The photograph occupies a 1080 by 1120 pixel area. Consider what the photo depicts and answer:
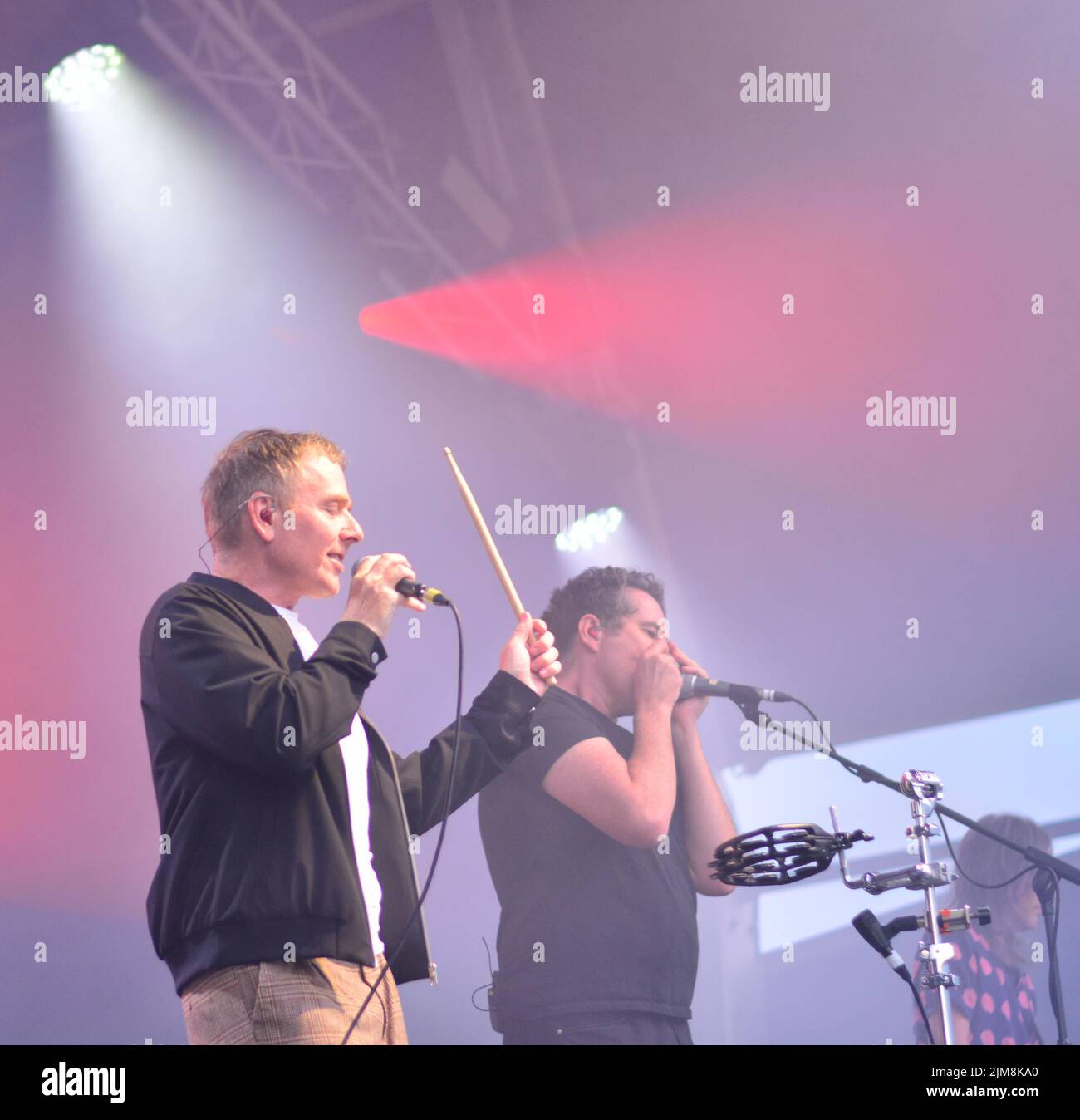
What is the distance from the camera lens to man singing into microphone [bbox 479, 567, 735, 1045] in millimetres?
2514

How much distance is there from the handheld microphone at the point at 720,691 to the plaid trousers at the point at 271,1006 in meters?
1.28

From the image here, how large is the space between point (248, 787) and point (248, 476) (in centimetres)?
60

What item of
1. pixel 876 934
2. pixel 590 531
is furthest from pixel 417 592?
pixel 590 531

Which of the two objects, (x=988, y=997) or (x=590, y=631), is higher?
(x=590, y=631)

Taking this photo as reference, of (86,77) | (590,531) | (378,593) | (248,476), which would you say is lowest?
(378,593)

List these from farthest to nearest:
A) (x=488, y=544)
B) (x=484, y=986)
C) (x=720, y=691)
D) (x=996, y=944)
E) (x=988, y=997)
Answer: (x=996, y=944) → (x=484, y=986) → (x=988, y=997) → (x=720, y=691) → (x=488, y=544)

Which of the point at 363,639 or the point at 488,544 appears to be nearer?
the point at 363,639

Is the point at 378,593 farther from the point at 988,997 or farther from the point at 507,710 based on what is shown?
the point at 988,997

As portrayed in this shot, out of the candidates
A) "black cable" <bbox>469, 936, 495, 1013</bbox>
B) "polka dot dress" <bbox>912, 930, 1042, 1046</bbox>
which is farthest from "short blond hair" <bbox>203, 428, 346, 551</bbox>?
"polka dot dress" <bbox>912, 930, 1042, 1046</bbox>

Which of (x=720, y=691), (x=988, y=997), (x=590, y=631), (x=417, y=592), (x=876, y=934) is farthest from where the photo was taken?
(x=988, y=997)

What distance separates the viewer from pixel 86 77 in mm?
3773

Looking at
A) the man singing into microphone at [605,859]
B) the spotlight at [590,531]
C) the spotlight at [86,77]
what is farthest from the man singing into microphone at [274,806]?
Answer: the spotlight at [86,77]

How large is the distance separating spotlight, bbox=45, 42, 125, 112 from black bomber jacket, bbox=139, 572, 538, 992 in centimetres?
234

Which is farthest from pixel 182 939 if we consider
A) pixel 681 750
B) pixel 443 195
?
pixel 443 195
